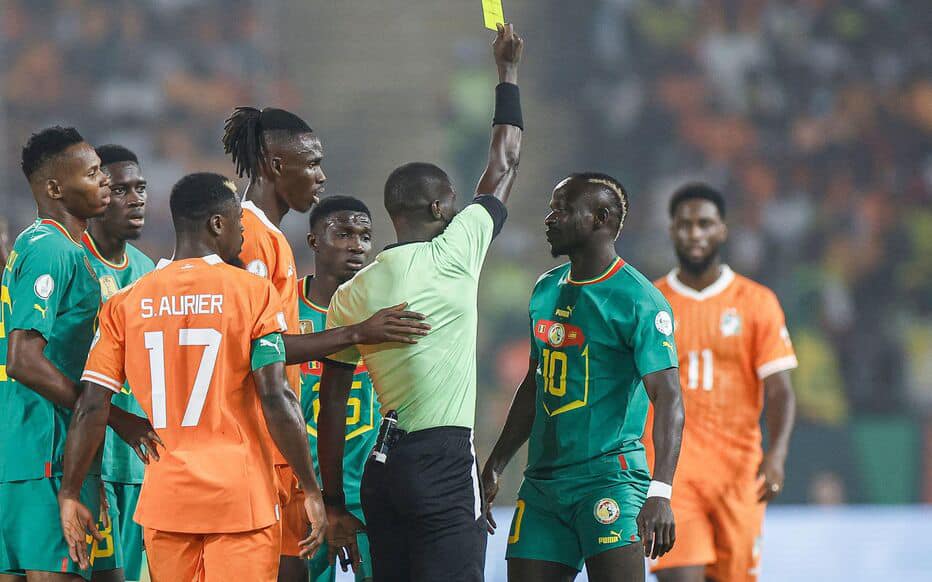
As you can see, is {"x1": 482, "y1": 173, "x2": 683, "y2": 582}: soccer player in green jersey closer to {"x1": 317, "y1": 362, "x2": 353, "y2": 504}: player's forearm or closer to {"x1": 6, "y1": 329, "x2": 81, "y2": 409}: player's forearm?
{"x1": 317, "y1": 362, "x2": 353, "y2": 504}: player's forearm

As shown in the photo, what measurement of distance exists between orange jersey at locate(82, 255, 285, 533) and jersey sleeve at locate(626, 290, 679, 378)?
4.49 feet

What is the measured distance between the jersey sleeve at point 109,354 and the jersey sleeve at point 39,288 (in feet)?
1.01

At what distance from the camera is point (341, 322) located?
4.06 meters

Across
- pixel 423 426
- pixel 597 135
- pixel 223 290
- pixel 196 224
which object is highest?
pixel 597 135

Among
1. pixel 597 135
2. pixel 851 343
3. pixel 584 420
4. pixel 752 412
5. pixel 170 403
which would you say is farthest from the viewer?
pixel 597 135

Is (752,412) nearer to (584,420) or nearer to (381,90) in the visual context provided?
(584,420)

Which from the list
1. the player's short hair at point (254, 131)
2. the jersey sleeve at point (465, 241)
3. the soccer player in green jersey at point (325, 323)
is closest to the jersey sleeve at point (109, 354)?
the player's short hair at point (254, 131)

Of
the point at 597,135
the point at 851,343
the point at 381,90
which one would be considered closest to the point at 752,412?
the point at 851,343

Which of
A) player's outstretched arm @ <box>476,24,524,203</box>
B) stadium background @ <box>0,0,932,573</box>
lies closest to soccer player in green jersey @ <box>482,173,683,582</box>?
player's outstretched arm @ <box>476,24,524,203</box>

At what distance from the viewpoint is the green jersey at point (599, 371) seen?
4270mm

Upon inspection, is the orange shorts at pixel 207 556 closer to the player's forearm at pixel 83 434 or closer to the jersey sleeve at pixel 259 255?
the player's forearm at pixel 83 434

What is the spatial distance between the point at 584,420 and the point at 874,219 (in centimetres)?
901

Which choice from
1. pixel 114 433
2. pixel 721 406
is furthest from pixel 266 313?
pixel 721 406

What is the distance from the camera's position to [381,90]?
505 inches
